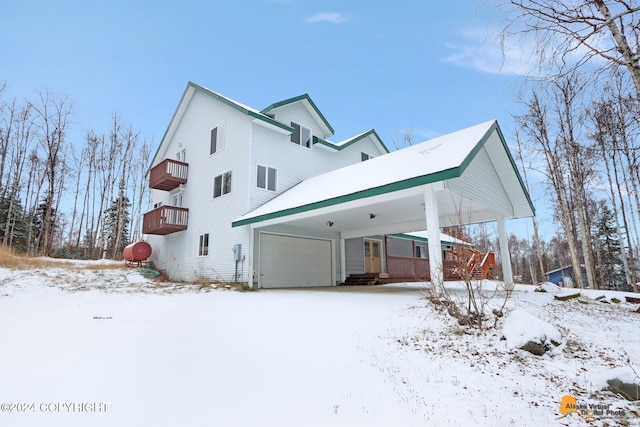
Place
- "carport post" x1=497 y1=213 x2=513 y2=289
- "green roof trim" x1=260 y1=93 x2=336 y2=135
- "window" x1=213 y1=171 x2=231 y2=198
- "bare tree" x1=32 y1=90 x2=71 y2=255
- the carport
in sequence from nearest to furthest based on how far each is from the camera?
1. the carport
2. "carport post" x1=497 y1=213 x2=513 y2=289
3. "window" x1=213 y1=171 x2=231 y2=198
4. "green roof trim" x1=260 y1=93 x2=336 y2=135
5. "bare tree" x1=32 y1=90 x2=71 y2=255

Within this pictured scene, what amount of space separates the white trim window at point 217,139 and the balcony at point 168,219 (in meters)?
3.48

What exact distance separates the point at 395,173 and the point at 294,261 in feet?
23.9

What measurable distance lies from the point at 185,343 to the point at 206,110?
14.8 metres

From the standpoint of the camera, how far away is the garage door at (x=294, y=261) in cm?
1393

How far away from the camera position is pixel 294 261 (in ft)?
48.9

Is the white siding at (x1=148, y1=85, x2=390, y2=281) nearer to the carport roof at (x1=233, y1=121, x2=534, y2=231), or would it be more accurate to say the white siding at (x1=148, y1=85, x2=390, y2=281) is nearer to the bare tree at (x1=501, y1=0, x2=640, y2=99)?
the carport roof at (x1=233, y1=121, x2=534, y2=231)

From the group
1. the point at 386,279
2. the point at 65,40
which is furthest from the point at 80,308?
the point at 65,40

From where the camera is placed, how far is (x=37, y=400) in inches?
115

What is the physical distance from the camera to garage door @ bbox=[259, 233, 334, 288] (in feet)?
45.7

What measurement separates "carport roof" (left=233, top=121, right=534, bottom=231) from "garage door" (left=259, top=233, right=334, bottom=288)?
1.86 metres

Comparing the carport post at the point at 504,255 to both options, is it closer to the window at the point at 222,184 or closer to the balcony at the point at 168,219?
the window at the point at 222,184
